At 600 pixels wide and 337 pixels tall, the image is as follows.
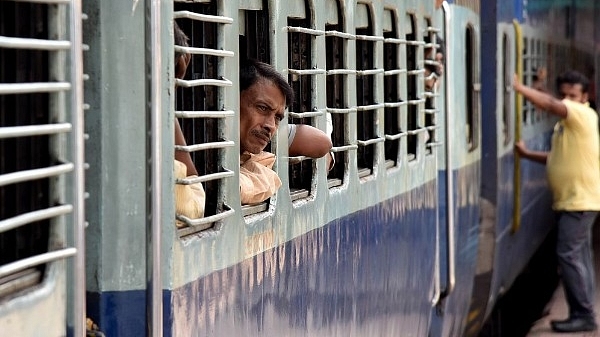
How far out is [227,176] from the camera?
3.42 m

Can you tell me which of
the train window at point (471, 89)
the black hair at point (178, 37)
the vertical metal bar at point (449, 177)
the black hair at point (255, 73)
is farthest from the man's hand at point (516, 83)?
the black hair at point (178, 37)

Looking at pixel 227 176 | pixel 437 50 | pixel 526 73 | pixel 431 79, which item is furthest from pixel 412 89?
pixel 526 73

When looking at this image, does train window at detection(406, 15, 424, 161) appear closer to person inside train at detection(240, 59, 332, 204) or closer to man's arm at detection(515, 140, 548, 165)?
person inside train at detection(240, 59, 332, 204)

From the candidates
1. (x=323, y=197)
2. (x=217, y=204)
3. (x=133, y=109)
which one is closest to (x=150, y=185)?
(x=133, y=109)

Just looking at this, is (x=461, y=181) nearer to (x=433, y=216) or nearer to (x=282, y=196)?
(x=433, y=216)

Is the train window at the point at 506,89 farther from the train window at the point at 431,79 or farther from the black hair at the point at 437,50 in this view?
the train window at the point at 431,79

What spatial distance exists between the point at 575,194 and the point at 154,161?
6.79 metres

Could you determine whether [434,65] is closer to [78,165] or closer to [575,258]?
[575,258]

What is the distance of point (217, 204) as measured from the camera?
346 centimetres

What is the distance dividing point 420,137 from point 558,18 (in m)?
8.10

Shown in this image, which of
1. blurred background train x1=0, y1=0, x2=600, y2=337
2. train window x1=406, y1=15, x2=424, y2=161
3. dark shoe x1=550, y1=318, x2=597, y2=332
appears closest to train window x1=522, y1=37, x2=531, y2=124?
dark shoe x1=550, y1=318, x2=597, y2=332

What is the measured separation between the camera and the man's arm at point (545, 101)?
30.6ft

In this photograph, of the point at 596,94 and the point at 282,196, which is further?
the point at 596,94

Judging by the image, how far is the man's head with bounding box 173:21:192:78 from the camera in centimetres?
312
